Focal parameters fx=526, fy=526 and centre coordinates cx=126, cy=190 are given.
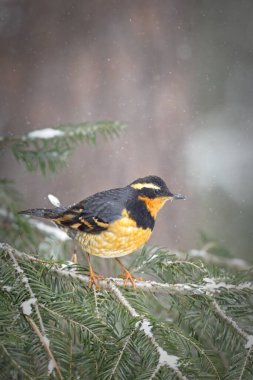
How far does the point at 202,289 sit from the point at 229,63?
69cm

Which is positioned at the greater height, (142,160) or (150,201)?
(142,160)

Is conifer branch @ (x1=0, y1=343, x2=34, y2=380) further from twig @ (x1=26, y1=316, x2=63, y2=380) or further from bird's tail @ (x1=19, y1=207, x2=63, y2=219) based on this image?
bird's tail @ (x1=19, y1=207, x2=63, y2=219)

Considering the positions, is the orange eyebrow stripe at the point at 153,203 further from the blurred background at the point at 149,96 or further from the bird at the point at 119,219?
the blurred background at the point at 149,96

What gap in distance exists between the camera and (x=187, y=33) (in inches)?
46.2

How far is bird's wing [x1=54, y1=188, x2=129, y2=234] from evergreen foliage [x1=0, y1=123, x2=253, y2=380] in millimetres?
46

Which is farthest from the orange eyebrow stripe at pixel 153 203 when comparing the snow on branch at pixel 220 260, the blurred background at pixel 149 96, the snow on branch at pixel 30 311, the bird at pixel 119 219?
the blurred background at pixel 149 96

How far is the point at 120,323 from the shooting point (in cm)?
47

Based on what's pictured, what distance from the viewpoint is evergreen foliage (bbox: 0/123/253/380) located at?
1.28ft

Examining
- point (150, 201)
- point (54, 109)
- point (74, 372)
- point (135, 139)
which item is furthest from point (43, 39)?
point (74, 372)

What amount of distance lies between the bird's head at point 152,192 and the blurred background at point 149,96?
0.40 m

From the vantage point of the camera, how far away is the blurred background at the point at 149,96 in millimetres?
951

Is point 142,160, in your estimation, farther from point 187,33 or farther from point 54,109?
point 187,33

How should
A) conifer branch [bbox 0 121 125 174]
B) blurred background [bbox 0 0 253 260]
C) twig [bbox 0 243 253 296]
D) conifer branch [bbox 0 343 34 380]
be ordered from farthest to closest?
1. blurred background [bbox 0 0 253 260]
2. conifer branch [bbox 0 121 125 174]
3. twig [bbox 0 243 253 296]
4. conifer branch [bbox 0 343 34 380]

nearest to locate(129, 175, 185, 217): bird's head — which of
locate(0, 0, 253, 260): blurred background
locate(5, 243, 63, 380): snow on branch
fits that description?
locate(5, 243, 63, 380): snow on branch
